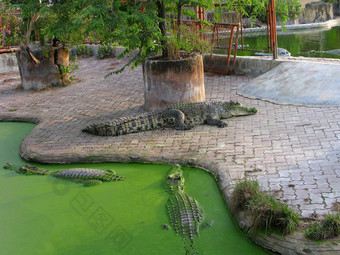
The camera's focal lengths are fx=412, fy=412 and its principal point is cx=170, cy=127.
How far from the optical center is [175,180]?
5059mm

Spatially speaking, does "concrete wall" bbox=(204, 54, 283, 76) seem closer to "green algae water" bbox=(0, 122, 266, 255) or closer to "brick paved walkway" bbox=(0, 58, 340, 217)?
"brick paved walkway" bbox=(0, 58, 340, 217)

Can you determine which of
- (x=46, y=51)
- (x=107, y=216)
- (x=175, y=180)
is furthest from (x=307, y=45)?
(x=107, y=216)

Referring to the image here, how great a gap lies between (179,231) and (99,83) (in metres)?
7.51

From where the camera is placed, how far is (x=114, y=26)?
6500mm

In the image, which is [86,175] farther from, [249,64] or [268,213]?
[249,64]

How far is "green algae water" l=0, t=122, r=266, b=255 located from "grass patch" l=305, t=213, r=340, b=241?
0.49 meters

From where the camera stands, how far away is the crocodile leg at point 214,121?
6802mm

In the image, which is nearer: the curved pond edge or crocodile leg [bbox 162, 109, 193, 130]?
the curved pond edge

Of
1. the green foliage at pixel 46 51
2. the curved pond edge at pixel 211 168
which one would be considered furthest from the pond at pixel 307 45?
the curved pond edge at pixel 211 168

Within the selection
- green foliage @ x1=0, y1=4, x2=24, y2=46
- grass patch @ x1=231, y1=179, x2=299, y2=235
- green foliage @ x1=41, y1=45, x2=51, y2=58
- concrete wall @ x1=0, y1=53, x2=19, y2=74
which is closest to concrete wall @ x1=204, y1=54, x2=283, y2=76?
green foliage @ x1=41, y1=45, x2=51, y2=58

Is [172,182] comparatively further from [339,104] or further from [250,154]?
[339,104]

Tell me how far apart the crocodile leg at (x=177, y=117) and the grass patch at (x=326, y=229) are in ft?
11.5

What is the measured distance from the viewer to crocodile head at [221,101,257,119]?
7.17m

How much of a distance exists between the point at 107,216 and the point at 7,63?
10947 mm
